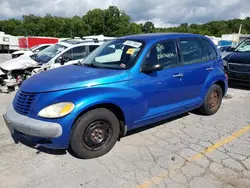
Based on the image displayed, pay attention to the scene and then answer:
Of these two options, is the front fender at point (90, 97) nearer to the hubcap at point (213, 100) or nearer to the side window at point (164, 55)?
the side window at point (164, 55)

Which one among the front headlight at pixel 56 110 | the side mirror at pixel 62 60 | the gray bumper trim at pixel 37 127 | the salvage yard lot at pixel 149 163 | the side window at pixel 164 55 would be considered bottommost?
the salvage yard lot at pixel 149 163

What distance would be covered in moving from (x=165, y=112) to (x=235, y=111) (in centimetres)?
247

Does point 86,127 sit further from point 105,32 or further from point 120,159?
point 105,32

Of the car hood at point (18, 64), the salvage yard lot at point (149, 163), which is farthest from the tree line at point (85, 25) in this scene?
the salvage yard lot at point (149, 163)

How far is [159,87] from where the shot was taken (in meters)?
3.68

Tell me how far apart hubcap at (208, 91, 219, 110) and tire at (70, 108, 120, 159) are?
2.49 meters

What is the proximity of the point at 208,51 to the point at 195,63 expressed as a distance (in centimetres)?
65

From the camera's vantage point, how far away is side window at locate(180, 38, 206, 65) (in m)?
4.15

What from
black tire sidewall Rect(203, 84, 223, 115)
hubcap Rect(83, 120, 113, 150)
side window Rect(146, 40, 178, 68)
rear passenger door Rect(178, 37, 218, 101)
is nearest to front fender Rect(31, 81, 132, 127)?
hubcap Rect(83, 120, 113, 150)

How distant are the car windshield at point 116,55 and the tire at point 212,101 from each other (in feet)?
6.58

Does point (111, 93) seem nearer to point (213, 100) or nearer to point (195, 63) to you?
point (195, 63)

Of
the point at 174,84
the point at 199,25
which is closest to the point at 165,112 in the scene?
the point at 174,84

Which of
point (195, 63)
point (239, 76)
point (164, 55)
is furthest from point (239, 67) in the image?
point (164, 55)

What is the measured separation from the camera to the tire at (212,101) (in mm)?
4770
